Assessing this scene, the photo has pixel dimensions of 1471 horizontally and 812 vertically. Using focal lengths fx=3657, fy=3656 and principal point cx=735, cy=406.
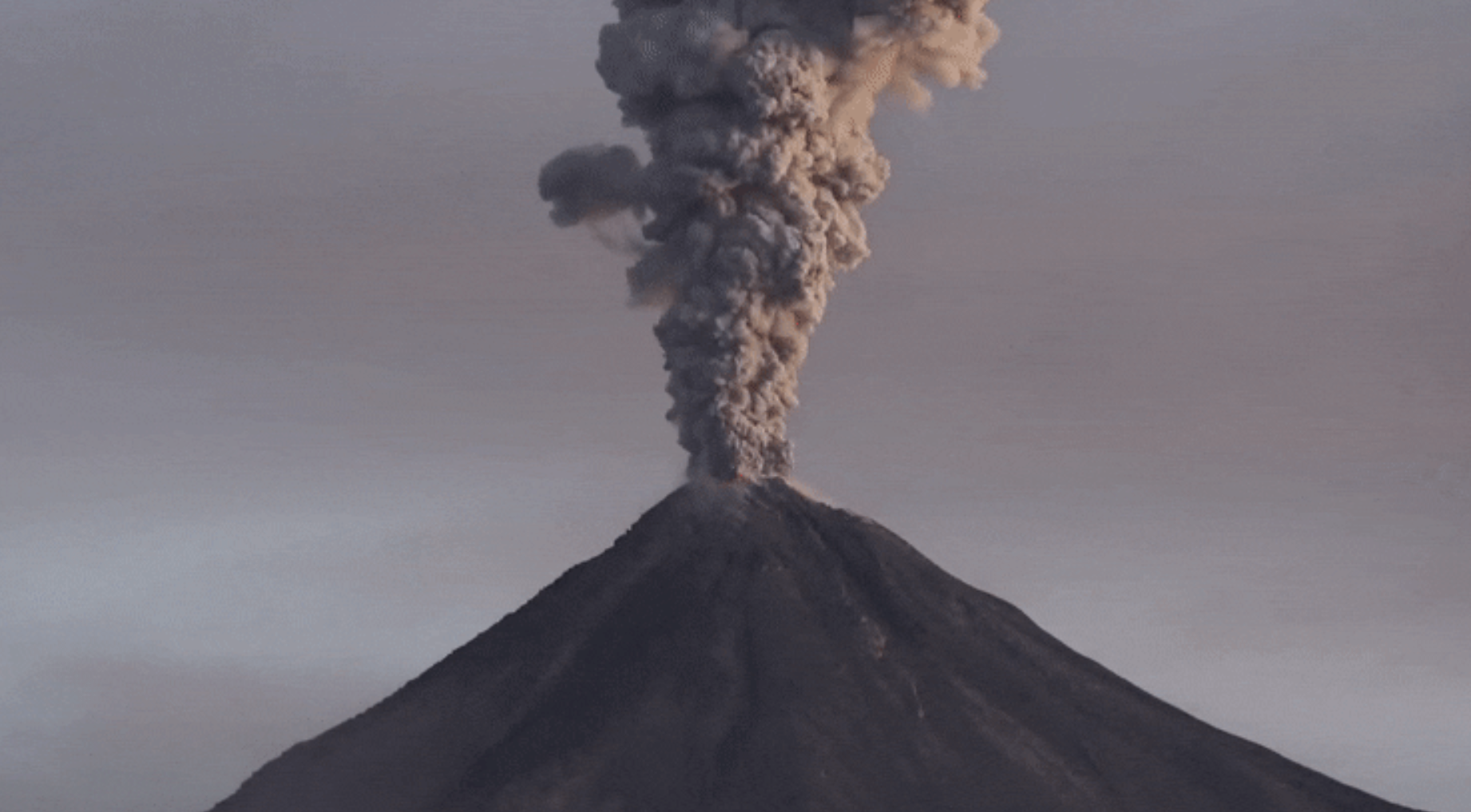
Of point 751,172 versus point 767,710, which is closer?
point 751,172

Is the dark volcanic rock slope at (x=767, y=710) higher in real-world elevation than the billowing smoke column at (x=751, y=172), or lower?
lower

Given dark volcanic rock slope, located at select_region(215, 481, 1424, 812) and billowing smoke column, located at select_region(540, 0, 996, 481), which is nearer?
dark volcanic rock slope, located at select_region(215, 481, 1424, 812)

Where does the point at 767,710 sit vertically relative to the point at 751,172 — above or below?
below

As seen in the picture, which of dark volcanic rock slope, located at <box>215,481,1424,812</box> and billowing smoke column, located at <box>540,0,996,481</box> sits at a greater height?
billowing smoke column, located at <box>540,0,996,481</box>

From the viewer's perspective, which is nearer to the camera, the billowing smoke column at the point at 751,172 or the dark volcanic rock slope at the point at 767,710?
the dark volcanic rock slope at the point at 767,710
